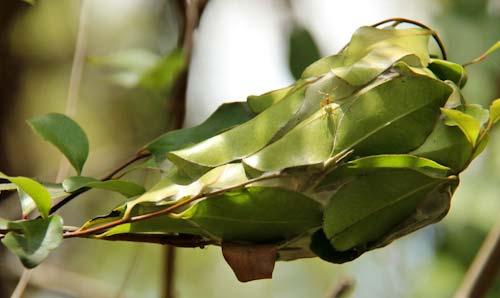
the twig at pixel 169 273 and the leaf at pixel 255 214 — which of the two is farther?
the twig at pixel 169 273

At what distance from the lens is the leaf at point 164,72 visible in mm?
1021

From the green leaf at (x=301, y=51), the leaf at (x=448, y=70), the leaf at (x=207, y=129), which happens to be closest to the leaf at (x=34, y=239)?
the leaf at (x=207, y=129)

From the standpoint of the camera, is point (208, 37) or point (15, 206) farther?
point (208, 37)

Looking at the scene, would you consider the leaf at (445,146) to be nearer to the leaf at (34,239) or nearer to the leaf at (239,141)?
the leaf at (239,141)

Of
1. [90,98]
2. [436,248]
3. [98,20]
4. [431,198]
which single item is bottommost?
[436,248]

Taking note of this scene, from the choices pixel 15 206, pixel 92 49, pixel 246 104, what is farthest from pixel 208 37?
pixel 246 104

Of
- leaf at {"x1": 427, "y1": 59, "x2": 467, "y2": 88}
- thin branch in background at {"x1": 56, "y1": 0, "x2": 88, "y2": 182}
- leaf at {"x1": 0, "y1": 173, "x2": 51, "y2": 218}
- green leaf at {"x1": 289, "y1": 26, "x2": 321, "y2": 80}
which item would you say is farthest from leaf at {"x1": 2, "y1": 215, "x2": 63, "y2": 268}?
green leaf at {"x1": 289, "y1": 26, "x2": 321, "y2": 80}

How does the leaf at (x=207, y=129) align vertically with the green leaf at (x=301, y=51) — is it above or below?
above

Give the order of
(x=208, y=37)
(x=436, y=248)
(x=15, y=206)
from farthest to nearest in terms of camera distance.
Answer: (x=208, y=37) → (x=436, y=248) → (x=15, y=206)

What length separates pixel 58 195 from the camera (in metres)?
0.53

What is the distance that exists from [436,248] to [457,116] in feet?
3.10

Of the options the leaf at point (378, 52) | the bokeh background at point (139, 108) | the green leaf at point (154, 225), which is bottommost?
the bokeh background at point (139, 108)

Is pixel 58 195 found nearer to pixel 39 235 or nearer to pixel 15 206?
pixel 39 235

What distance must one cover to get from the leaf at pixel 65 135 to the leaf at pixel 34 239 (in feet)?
0.35
